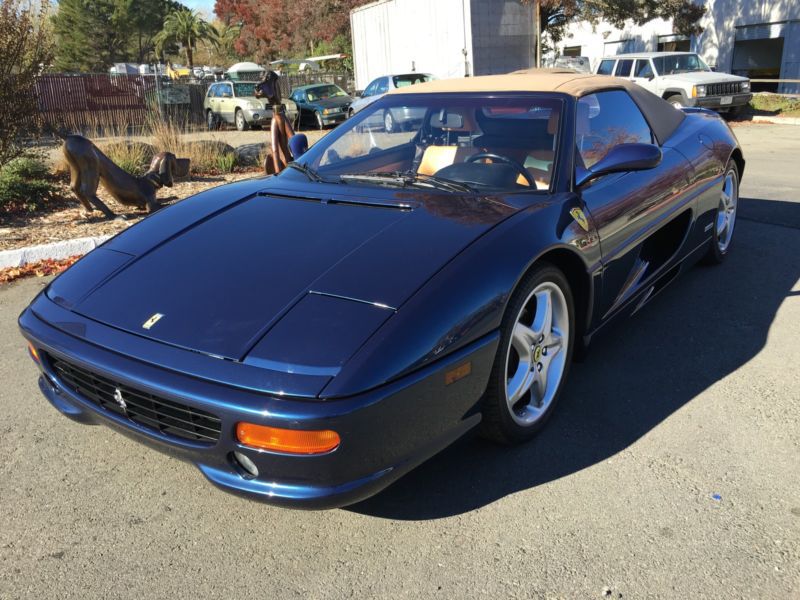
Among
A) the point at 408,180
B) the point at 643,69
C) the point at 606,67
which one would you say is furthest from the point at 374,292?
the point at 606,67

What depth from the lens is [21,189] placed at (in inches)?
300

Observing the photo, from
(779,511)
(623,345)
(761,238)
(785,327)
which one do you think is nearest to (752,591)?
(779,511)

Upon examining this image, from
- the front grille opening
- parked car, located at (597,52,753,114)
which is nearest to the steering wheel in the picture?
the front grille opening

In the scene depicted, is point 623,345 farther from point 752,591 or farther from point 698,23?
point 698,23

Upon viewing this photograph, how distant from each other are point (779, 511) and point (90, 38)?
2867 inches

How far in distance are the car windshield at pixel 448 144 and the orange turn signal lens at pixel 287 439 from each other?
1.46m

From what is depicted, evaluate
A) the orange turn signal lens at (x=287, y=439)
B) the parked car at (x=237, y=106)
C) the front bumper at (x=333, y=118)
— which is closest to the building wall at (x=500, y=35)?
the front bumper at (x=333, y=118)

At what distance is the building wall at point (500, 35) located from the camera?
21469 mm

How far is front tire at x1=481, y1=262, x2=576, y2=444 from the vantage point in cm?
247

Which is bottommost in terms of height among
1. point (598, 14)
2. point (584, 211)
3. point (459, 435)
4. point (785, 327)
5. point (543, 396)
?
point (785, 327)

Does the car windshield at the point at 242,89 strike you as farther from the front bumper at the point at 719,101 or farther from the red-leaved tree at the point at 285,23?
the red-leaved tree at the point at 285,23

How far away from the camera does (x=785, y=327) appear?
401 cm

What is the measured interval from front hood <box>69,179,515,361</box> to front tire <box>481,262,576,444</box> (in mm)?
319

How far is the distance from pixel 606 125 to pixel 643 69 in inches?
583
